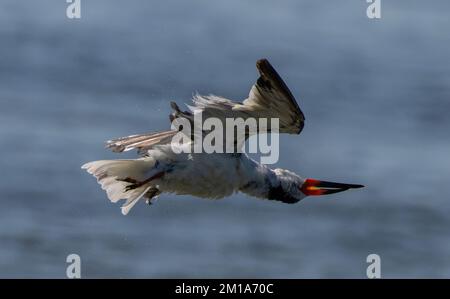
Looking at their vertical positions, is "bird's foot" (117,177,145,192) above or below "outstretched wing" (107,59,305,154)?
below

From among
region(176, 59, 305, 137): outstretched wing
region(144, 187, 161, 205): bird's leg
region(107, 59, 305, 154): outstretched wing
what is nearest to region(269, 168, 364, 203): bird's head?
region(107, 59, 305, 154): outstretched wing

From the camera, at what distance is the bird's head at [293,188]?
12.6m

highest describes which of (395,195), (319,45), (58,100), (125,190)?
(319,45)

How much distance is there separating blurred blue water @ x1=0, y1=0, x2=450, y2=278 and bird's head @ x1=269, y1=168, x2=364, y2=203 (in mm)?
6161

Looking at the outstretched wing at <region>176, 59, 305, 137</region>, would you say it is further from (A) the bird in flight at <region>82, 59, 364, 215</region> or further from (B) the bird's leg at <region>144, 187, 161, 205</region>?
(B) the bird's leg at <region>144, 187, 161, 205</region>

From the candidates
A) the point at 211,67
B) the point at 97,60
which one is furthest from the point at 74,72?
the point at 211,67

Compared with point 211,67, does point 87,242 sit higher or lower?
lower

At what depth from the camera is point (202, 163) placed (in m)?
11.9

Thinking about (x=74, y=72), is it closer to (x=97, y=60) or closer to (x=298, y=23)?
(x=97, y=60)

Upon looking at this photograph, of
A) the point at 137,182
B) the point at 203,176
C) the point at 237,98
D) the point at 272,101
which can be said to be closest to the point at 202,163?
the point at 203,176

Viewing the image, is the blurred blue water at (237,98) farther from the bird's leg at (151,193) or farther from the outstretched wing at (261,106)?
the outstretched wing at (261,106)

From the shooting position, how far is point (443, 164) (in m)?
22.6

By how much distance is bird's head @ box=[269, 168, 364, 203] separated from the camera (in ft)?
41.4

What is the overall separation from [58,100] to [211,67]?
3.24 metres
